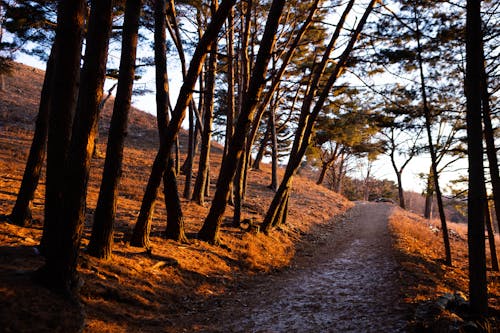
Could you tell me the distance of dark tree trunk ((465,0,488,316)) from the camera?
517cm

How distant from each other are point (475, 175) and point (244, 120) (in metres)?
4.86

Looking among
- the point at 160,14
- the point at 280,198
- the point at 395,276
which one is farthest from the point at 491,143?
the point at 160,14

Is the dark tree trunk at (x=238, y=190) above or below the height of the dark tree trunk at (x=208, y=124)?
below

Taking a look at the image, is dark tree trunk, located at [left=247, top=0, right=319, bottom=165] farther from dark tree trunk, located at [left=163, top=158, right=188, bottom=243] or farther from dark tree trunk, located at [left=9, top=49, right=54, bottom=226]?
dark tree trunk, located at [left=9, top=49, right=54, bottom=226]

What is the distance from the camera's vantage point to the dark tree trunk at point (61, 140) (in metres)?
4.04

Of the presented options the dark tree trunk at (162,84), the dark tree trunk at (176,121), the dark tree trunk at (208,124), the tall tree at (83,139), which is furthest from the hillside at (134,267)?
the dark tree trunk at (162,84)

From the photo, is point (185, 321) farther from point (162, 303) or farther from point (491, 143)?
point (491, 143)

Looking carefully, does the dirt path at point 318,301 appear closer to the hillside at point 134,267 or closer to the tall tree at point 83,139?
the hillside at point 134,267

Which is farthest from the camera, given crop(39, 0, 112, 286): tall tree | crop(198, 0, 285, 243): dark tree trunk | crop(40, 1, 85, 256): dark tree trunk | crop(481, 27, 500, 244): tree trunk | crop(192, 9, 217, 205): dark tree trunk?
crop(192, 9, 217, 205): dark tree trunk

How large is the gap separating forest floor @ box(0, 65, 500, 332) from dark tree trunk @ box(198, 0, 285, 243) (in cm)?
69

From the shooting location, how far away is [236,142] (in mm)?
8195

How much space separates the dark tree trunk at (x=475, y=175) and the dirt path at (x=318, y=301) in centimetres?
120

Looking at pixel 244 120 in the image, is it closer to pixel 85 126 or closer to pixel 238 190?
pixel 238 190

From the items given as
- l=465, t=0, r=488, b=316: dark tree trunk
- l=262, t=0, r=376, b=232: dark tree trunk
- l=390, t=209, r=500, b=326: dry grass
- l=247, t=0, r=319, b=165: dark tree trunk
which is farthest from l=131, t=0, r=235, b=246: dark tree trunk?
l=390, t=209, r=500, b=326: dry grass
